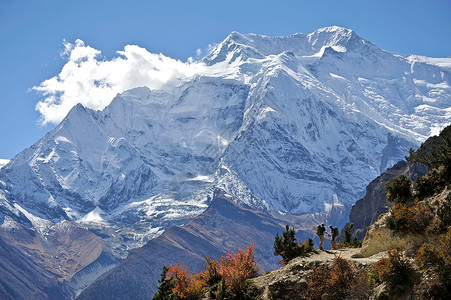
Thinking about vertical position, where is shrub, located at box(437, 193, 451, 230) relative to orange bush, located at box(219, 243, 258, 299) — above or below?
above

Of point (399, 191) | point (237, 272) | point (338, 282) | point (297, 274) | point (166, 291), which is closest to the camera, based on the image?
point (338, 282)

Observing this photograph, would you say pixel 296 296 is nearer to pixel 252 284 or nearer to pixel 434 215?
pixel 252 284

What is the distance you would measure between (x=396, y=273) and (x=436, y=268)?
1867mm

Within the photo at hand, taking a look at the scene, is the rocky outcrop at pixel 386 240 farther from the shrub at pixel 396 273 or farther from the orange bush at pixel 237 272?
the orange bush at pixel 237 272

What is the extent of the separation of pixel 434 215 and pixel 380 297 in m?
5.13

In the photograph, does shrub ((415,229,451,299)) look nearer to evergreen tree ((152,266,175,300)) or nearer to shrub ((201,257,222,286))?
shrub ((201,257,222,286))

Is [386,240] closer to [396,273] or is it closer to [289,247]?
→ [396,273]

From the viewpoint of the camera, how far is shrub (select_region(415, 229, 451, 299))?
25083 millimetres

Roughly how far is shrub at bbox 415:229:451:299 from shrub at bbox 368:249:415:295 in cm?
56

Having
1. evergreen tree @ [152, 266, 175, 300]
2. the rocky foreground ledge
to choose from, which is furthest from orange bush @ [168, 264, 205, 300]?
the rocky foreground ledge

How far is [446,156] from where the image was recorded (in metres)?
32.0

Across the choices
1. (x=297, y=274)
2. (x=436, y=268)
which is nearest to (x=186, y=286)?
(x=297, y=274)

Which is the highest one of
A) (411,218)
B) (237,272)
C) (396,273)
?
(411,218)

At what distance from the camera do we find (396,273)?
26688mm
